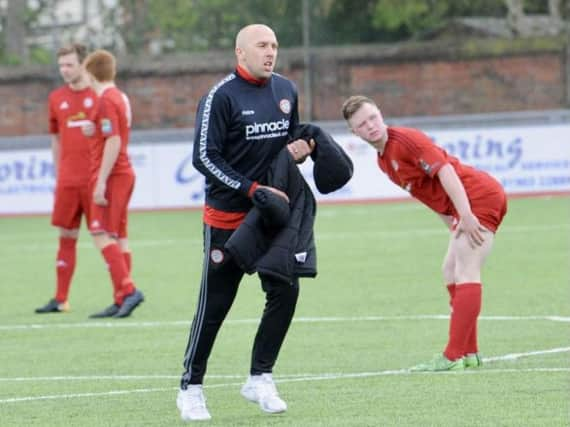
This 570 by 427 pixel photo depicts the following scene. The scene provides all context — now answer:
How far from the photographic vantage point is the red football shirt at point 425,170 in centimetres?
916

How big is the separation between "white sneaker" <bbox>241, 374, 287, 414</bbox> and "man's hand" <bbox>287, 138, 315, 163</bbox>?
44.5 inches

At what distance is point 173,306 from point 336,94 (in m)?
18.7

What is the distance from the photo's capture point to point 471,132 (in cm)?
2562

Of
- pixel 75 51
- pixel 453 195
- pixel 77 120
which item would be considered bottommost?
pixel 77 120

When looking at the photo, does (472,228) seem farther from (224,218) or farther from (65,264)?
(65,264)

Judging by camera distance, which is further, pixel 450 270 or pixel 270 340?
pixel 450 270

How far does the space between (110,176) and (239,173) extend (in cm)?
518

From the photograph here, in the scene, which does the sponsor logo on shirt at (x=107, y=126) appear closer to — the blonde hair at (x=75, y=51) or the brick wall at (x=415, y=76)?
the blonde hair at (x=75, y=51)

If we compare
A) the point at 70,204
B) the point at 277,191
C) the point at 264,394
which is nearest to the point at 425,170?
the point at 277,191

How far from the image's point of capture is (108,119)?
1280cm

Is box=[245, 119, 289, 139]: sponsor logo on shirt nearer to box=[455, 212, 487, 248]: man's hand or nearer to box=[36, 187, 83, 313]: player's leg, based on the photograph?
box=[455, 212, 487, 248]: man's hand

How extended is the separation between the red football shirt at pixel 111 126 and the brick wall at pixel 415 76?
18.5 metres

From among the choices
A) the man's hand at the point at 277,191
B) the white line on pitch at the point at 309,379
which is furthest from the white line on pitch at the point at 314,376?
the man's hand at the point at 277,191

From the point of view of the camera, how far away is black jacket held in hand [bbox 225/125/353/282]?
7730 mm
